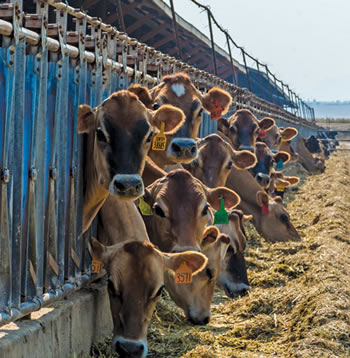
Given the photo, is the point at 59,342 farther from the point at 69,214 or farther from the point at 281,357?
the point at 281,357

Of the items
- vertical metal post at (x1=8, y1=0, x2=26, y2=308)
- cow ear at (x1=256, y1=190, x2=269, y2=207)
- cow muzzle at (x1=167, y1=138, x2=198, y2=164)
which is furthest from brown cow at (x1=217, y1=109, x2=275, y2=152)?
vertical metal post at (x1=8, y1=0, x2=26, y2=308)

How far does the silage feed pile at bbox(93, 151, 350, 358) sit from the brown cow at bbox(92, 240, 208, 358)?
46cm

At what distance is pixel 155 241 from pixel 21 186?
242 cm

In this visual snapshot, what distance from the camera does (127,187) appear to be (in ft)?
16.5

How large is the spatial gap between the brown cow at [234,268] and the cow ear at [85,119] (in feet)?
9.89

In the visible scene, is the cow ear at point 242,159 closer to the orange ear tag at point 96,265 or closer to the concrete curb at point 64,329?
the concrete curb at point 64,329

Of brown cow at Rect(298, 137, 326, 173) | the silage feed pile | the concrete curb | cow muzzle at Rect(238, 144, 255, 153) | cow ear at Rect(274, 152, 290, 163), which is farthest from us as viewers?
brown cow at Rect(298, 137, 326, 173)

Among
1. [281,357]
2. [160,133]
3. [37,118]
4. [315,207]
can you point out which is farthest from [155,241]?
[315,207]

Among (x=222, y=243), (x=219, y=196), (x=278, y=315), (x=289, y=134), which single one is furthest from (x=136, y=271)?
(x=289, y=134)

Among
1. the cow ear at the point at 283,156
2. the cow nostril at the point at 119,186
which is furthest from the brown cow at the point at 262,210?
the cow nostril at the point at 119,186

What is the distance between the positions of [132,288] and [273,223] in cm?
693

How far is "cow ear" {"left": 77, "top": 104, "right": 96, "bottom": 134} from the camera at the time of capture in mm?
5574

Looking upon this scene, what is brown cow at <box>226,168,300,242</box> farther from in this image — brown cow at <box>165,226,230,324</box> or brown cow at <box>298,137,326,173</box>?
brown cow at <box>298,137,326,173</box>

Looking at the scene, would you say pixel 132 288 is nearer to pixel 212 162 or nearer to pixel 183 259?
pixel 183 259
